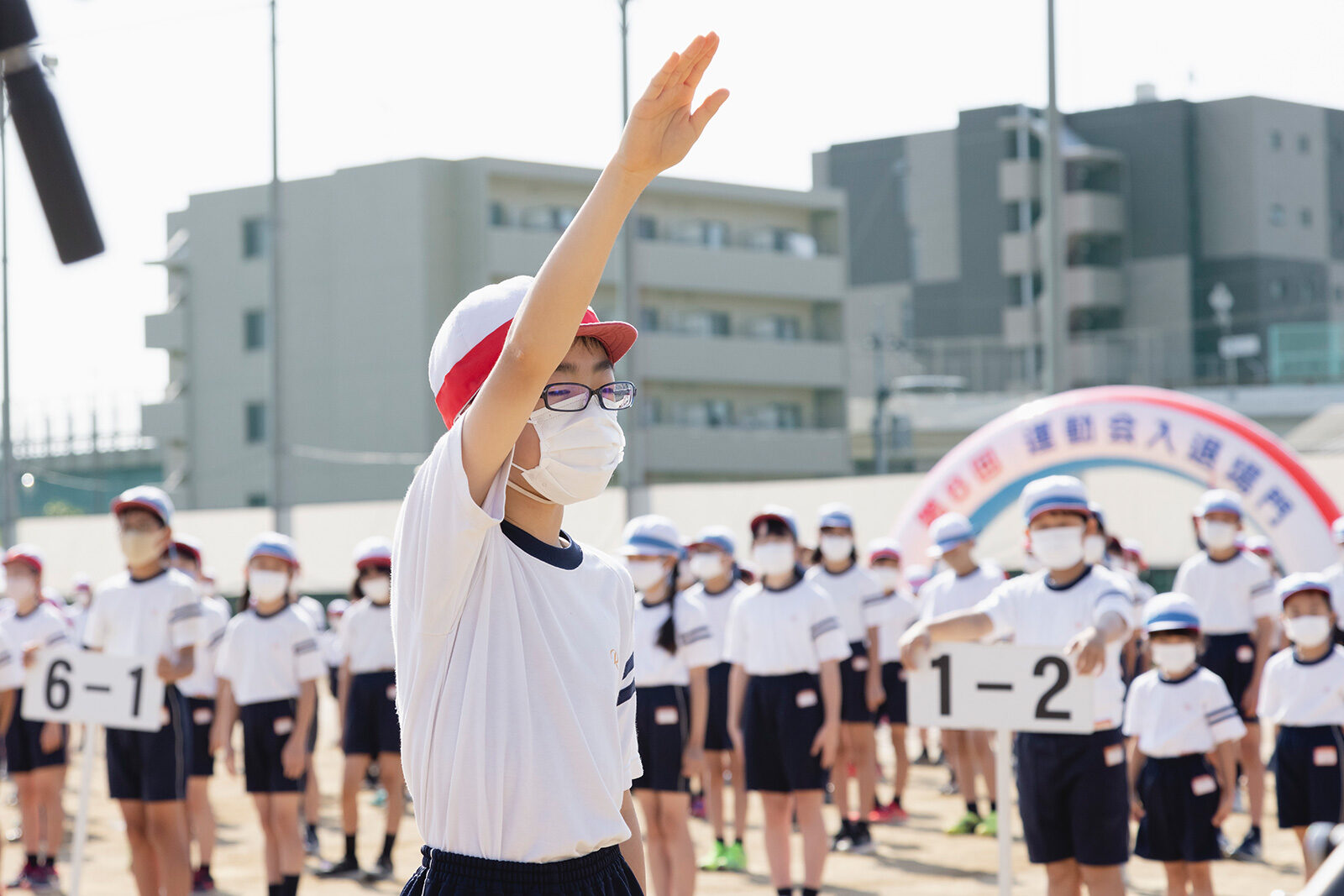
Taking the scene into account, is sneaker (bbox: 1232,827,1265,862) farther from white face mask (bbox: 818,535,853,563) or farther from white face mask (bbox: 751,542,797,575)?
white face mask (bbox: 751,542,797,575)

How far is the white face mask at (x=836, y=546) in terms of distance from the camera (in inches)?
446

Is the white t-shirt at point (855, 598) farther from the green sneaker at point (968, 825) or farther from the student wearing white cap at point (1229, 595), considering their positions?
the student wearing white cap at point (1229, 595)

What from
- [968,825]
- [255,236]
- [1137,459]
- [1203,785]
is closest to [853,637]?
[968,825]

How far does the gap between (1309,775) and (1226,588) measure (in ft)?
10.2

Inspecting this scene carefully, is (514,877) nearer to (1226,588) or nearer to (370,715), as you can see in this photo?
(370,715)

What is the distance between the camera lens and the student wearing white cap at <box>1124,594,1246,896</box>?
24.6 ft

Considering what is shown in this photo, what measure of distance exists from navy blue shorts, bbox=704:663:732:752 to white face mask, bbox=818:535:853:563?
104 centimetres

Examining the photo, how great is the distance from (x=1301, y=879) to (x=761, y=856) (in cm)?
340

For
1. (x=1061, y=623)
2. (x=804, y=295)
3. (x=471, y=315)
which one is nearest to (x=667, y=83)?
(x=471, y=315)

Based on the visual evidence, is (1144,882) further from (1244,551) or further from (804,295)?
(804,295)

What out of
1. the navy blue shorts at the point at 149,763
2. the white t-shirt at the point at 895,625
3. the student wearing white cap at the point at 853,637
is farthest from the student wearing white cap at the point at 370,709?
the white t-shirt at the point at 895,625

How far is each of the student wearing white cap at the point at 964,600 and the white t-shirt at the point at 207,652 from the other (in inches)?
180

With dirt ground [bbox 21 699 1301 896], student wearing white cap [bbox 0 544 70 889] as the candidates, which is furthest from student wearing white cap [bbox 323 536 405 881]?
student wearing white cap [bbox 0 544 70 889]

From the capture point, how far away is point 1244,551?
37.1 ft
